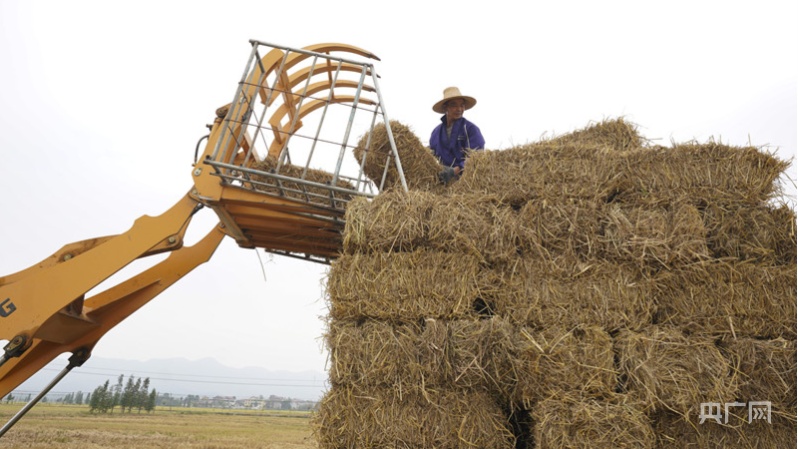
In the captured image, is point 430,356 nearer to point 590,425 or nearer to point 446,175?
point 590,425

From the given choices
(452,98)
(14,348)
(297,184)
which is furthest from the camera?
(452,98)

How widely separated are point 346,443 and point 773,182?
175 inches

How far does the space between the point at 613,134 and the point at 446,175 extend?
2225 mm

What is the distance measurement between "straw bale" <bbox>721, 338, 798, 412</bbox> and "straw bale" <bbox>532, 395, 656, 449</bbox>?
973 mm

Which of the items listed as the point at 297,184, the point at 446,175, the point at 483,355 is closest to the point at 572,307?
the point at 483,355

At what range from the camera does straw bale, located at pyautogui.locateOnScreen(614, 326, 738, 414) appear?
12.4 feet

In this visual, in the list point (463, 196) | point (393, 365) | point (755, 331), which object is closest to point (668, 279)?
point (755, 331)

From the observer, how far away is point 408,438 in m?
3.89

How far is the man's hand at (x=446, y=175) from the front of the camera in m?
6.16

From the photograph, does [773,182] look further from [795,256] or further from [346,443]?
[346,443]

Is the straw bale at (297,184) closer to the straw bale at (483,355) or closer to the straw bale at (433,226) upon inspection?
the straw bale at (433,226)

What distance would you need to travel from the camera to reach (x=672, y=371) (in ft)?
12.6

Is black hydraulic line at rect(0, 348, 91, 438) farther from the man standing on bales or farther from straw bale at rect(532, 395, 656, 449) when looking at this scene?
straw bale at rect(532, 395, 656, 449)

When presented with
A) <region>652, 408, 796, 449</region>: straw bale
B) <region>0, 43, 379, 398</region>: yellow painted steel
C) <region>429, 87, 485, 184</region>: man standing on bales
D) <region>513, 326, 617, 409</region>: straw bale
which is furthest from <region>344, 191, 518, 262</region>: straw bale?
<region>429, 87, 485, 184</region>: man standing on bales
